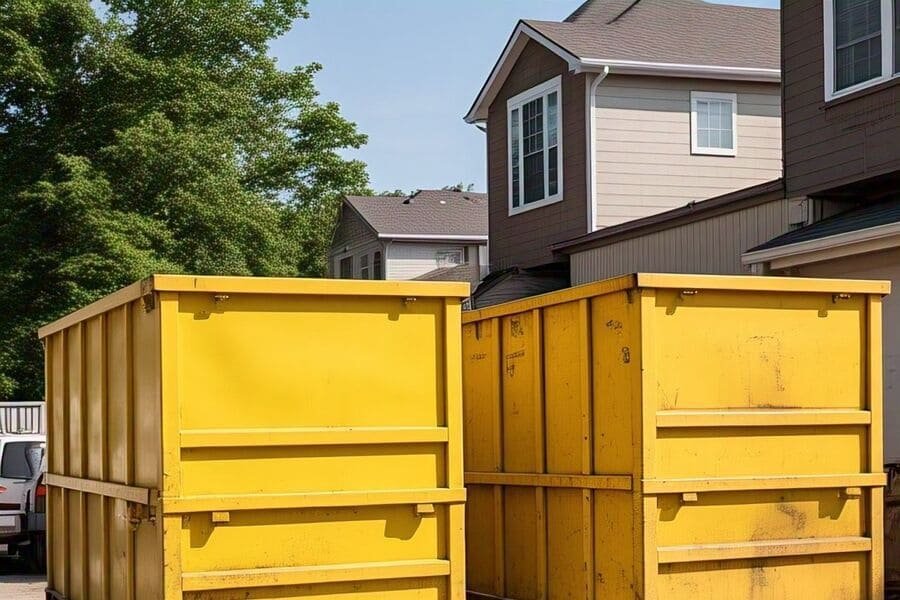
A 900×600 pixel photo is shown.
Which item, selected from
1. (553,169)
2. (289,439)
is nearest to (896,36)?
(553,169)

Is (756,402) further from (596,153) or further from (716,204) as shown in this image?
(596,153)

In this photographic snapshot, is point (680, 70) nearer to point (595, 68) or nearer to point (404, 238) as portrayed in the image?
point (595, 68)

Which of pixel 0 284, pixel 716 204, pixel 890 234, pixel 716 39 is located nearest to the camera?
pixel 890 234

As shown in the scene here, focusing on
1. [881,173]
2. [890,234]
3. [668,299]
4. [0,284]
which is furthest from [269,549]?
[0,284]

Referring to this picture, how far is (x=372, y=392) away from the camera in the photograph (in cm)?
738

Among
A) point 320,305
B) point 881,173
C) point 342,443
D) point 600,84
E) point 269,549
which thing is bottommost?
point 269,549

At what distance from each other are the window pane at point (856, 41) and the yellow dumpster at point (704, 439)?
793 cm

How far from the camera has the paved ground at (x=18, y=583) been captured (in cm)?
1466

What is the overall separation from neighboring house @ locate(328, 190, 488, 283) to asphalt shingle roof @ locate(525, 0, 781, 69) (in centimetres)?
1709

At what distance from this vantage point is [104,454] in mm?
8281

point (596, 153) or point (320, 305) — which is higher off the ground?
point (596, 153)

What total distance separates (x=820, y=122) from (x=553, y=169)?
26.6 ft

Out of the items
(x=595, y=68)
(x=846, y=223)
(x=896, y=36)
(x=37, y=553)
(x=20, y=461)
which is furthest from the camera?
(x=595, y=68)

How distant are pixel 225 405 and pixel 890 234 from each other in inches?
337
